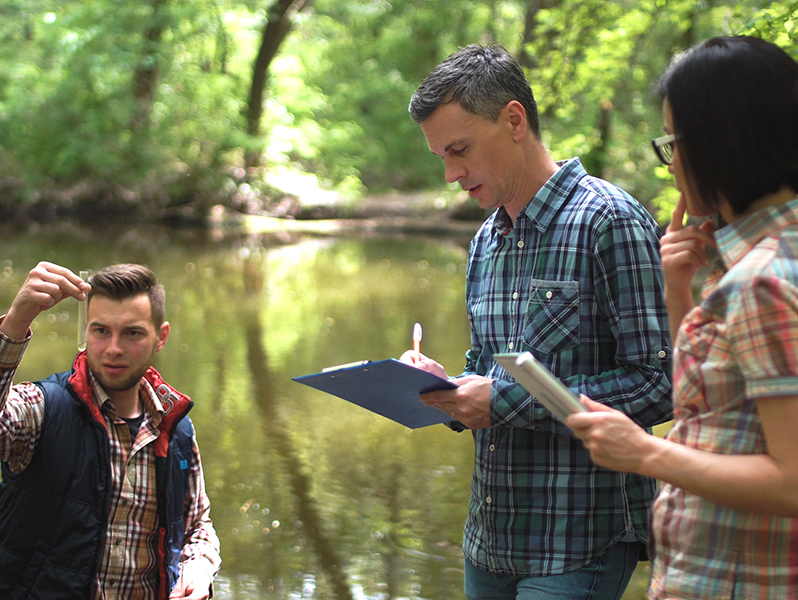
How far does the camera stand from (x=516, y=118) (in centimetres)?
221

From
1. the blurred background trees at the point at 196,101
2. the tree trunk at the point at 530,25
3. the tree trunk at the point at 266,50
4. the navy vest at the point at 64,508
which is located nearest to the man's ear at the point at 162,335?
the navy vest at the point at 64,508

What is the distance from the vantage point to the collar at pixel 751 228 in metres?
1.41

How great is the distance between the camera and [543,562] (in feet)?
6.77

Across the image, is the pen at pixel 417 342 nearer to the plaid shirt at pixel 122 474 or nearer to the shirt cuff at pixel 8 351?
the plaid shirt at pixel 122 474

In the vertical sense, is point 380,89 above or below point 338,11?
below

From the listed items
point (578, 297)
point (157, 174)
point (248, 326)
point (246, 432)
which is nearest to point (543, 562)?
point (578, 297)

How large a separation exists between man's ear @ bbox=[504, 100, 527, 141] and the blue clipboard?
2.21ft

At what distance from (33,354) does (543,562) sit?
268 inches

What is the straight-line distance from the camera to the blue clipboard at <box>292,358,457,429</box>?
1924 millimetres

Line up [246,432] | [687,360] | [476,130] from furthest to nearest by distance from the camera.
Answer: [246,432] → [476,130] → [687,360]

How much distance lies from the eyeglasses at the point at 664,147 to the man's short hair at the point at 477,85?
0.67 meters

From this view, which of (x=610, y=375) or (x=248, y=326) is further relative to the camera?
(x=248, y=326)

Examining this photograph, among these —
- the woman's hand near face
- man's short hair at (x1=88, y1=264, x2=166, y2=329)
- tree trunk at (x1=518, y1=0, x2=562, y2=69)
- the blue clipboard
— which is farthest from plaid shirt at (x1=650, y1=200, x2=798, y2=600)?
tree trunk at (x1=518, y1=0, x2=562, y2=69)

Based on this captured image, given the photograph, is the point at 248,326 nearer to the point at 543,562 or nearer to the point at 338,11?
the point at 543,562
